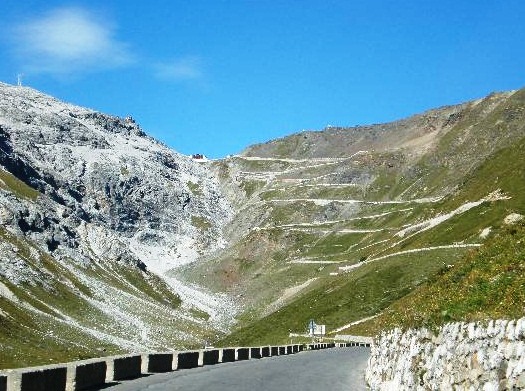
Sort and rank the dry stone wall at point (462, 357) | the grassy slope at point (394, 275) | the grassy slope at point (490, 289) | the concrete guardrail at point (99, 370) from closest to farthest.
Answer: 1. the dry stone wall at point (462, 357)
2. the grassy slope at point (490, 289)
3. the concrete guardrail at point (99, 370)
4. the grassy slope at point (394, 275)

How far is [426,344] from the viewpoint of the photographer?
2386 centimetres

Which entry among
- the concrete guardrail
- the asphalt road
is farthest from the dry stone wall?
the concrete guardrail

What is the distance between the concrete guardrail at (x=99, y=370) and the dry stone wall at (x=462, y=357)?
12822mm

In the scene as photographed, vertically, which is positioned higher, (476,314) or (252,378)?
(476,314)

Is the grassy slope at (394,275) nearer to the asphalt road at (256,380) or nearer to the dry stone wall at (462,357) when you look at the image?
the asphalt road at (256,380)

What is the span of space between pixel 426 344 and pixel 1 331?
138188 mm

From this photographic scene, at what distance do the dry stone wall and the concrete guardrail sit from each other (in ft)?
42.1

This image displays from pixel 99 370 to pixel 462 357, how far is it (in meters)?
16.9

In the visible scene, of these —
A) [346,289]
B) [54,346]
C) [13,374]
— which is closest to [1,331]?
[54,346]

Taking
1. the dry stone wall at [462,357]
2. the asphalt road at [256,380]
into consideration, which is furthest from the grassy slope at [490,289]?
the asphalt road at [256,380]

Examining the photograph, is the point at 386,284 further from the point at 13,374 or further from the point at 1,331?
the point at 13,374

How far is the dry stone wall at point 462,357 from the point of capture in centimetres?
1572

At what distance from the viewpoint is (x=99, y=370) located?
97.9 ft

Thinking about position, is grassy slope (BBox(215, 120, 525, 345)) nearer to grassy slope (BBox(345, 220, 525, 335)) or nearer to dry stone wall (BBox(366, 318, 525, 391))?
grassy slope (BBox(345, 220, 525, 335))
